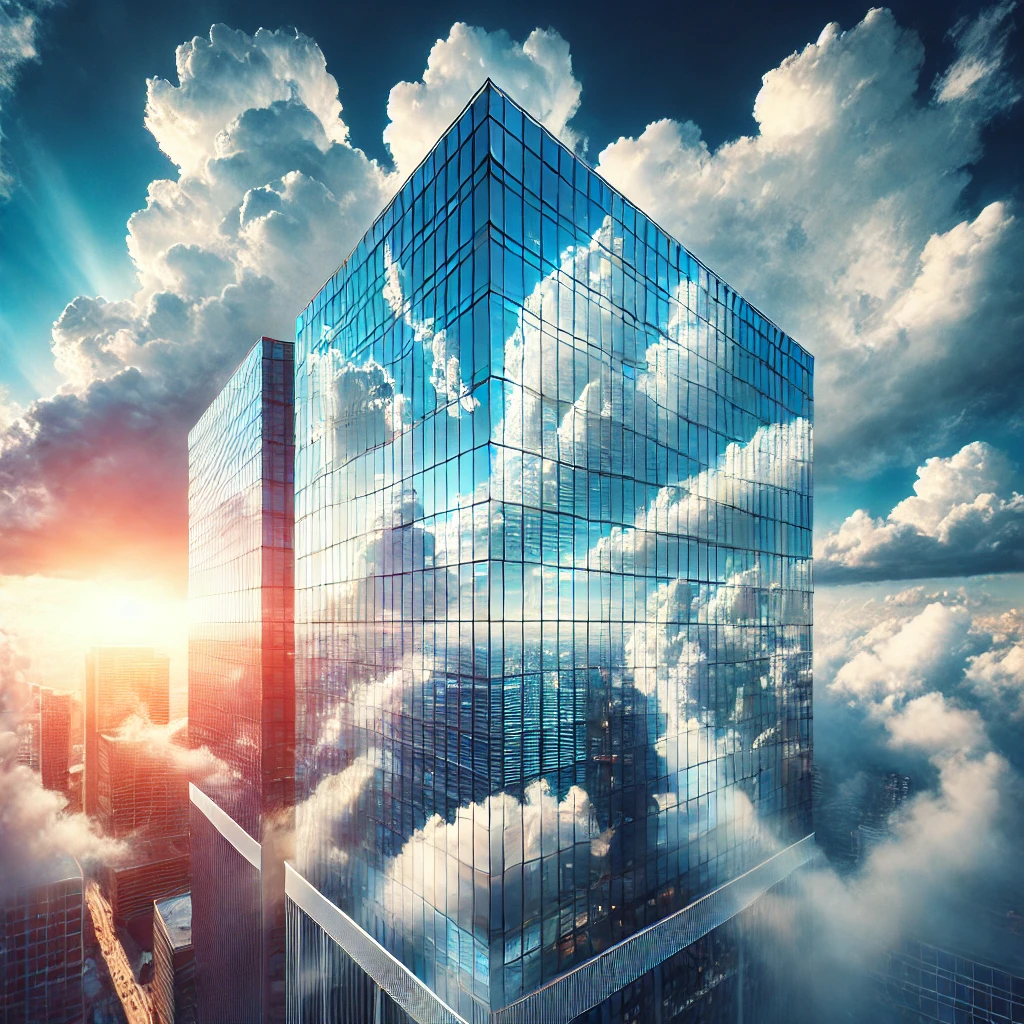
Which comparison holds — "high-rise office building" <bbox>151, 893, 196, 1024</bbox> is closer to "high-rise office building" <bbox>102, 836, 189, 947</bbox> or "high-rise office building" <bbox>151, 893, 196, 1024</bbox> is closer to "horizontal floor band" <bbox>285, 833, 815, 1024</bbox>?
"high-rise office building" <bbox>102, 836, 189, 947</bbox>

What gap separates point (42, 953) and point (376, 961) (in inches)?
4497

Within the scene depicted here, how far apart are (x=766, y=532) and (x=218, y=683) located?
5728 centimetres

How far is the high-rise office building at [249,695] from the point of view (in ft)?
144

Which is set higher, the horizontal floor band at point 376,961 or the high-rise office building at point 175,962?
the horizontal floor band at point 376,961

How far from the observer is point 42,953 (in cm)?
9506

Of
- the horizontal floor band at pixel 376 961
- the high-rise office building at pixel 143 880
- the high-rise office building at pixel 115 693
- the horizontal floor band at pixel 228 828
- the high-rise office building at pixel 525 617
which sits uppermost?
the high-rise office building at pixel 525 617

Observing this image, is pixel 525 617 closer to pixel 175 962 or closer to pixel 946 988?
pixel 946 988

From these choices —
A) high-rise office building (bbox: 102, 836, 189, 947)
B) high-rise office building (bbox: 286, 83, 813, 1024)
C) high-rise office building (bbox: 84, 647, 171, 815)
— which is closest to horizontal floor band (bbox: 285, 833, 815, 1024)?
high-rise office building (bbox: 286, 83, 813, 1024)

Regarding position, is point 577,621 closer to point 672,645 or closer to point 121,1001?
point 672,645

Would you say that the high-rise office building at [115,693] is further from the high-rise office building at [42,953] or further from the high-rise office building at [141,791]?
the high-rise office building at [42,953]

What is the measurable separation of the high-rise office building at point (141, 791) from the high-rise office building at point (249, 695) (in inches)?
4346

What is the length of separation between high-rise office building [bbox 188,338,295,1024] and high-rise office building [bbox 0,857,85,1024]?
61.7 m

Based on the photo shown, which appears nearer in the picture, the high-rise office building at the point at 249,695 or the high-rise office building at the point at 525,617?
Answer: the high-rise office building at the point at 525,617

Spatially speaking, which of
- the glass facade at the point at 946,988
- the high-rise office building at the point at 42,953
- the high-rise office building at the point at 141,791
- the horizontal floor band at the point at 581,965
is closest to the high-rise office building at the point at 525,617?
the horizontal floor band at the point at 581,965
